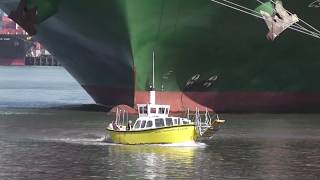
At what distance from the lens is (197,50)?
50.4m

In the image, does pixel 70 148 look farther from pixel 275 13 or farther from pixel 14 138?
pixel 275 13

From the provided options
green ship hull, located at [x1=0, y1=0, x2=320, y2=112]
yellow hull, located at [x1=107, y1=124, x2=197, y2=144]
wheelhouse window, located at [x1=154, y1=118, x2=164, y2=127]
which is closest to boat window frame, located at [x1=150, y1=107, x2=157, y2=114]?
wheelhouse window, located at [x1=154, y1=118, x2=164, y2=127]

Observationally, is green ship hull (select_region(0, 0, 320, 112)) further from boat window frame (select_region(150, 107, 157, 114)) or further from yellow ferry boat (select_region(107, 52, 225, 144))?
yellow ferry boat (select_region(107, 52, 225, 144))

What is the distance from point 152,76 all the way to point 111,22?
4.26 m

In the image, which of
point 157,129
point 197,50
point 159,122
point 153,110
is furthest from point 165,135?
point 197,50

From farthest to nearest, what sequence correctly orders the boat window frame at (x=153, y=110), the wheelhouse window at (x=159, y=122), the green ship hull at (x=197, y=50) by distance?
the green ship hull at (x=197, y=50)
the boat window frame at (x=153, y=110)
the wheelhouse window at (x=159, y=122)

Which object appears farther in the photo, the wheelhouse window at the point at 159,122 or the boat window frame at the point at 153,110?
the boat window frame at the point at 153,110

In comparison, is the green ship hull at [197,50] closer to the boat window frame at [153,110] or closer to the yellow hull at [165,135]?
the boat window frame at [153,110]

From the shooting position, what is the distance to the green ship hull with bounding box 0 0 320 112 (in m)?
48.8

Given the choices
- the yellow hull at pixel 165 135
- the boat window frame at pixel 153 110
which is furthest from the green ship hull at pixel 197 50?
the yellow hull at pixel 165 135

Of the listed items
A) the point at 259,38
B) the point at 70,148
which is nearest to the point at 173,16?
the point at 259,38

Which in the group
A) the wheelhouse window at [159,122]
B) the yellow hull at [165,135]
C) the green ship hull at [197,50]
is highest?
the green ship hull at [197,50]

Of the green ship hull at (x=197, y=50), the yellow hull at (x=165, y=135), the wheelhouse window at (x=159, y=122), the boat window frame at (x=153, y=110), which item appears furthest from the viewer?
the green ship hull at (x=197, y=50)

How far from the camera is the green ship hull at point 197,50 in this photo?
48844 millimetres
